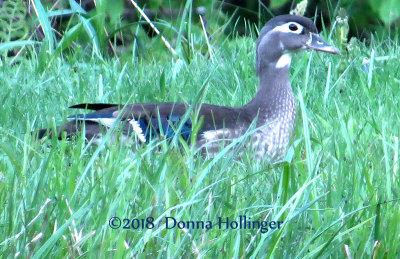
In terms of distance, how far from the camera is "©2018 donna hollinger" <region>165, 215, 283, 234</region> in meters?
2.55

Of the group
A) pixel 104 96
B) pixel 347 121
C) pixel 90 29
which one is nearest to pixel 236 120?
pixel 347 121

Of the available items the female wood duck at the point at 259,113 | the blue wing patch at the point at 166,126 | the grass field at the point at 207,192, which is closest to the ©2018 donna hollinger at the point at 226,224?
the grass field at the point at 207,192

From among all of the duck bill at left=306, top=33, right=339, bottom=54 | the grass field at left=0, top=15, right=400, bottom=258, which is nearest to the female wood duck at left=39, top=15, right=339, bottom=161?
the duck bill at left=306, top=33, right=339, bottom=54

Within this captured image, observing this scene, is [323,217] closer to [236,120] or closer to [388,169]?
[388,169]

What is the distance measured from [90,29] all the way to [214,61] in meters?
1.16

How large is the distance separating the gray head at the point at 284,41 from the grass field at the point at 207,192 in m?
0.22

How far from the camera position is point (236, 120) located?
4246 millimetres

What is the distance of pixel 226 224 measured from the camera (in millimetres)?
2666

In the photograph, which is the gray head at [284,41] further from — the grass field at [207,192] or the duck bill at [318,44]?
the grass field at [207,192]

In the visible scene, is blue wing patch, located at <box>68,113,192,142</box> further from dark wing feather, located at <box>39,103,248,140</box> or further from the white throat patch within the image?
the white throat patch

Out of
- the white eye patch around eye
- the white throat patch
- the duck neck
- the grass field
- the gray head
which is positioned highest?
the grass field

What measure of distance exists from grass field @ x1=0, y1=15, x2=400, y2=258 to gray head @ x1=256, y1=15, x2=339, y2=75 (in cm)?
22

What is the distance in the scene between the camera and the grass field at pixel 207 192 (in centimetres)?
242

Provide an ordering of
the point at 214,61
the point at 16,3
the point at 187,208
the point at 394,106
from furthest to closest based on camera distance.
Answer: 1. the point at 16,3
2. the point at 214,61
3. the point at 394,106
4. the point at 187,208
